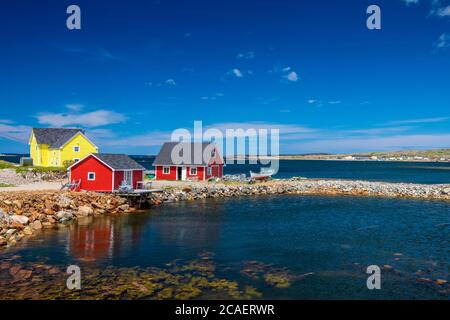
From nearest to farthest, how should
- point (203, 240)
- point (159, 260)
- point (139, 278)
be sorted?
point (139, 278), point (159, 260), point (203, 240)

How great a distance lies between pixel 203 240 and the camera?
23312 millimetres

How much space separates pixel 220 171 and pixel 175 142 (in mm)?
8349

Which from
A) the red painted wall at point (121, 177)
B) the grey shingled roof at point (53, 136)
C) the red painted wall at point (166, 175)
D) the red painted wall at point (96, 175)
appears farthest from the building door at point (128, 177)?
the grey shingled roof at point (53, 136)

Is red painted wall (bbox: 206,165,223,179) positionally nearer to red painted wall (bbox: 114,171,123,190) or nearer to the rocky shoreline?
the rocky shoreline

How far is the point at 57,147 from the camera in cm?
5203

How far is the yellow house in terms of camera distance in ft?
170

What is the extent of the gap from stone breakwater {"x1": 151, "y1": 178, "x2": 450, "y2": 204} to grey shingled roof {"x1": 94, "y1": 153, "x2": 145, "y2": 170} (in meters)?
4.27

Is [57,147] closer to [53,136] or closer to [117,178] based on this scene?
[53,136]

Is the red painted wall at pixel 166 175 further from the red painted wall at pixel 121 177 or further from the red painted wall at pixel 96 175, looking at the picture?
the red painted wall at pixel 96 175

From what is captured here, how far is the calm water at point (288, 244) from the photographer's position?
16125mm

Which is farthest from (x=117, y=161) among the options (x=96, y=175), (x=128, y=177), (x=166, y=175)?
(x=166, y=175)

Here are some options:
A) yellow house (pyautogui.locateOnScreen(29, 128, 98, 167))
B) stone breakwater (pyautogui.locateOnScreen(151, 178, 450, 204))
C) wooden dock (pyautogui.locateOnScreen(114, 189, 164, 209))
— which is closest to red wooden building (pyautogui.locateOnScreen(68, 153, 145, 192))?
wooden dock (pyautogui.locateOnScreen(114, 189, 164, 209))
